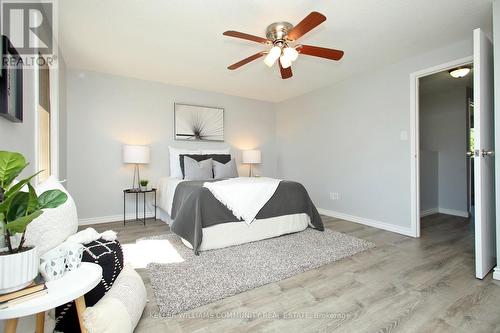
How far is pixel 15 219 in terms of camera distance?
2.73ft

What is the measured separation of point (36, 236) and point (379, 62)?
3881 mm

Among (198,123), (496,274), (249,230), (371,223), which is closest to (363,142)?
(371,223)

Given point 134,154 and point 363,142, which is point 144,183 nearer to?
point 134,154

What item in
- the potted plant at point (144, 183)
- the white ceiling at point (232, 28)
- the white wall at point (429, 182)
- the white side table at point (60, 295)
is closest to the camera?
the white side table at point (60, 295)

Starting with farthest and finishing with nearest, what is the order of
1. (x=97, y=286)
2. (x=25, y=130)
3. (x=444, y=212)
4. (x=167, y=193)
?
(x=444, y=212) < (x=167, y=193) < (x=25, y=130) < (x=97, y=286)

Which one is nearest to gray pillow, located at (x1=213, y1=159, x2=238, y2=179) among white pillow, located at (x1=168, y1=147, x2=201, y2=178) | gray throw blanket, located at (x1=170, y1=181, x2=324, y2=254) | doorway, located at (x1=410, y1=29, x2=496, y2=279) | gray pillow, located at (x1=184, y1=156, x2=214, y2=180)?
gray pillow, located at (x1=184, y1=156, x2=214, y2=180)

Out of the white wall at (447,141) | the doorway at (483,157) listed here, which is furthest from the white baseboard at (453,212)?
the doorway at (483,157)

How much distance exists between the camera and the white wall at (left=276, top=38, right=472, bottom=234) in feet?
10.3

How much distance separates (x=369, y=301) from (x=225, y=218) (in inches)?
57.8

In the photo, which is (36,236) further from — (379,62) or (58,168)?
(379,62)

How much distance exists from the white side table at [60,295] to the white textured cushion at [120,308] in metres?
0.05

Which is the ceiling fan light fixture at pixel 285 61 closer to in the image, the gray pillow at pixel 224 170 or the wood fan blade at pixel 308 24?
the wood fan blade at pixel 308 24

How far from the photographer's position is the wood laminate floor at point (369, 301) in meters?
1.38
